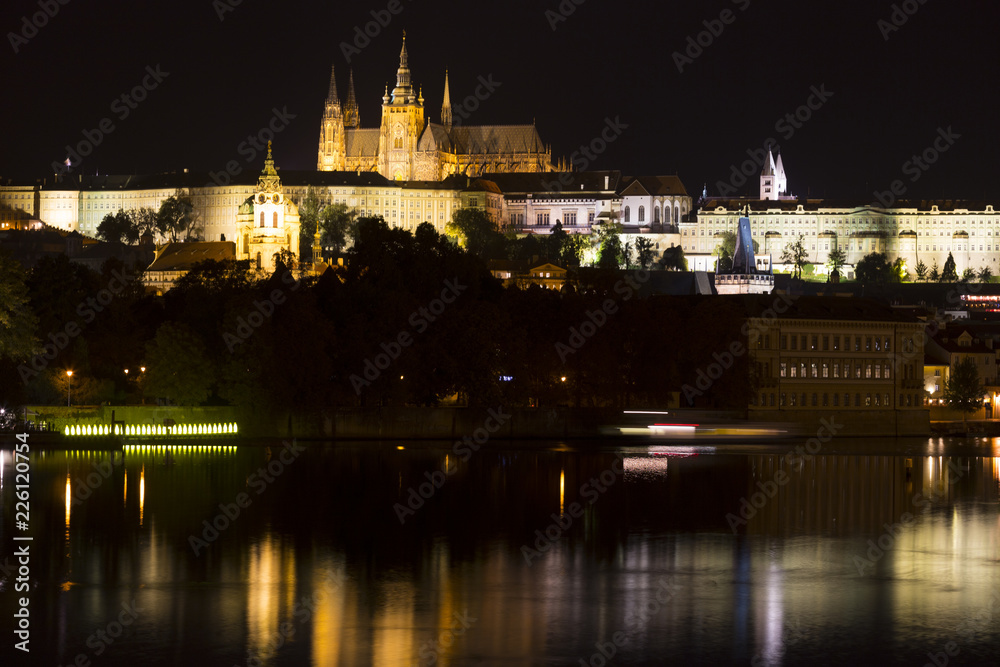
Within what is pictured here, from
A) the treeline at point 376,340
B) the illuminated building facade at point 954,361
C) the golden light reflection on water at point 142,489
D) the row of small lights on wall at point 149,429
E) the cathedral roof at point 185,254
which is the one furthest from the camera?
the cathedral roof at point 185,254

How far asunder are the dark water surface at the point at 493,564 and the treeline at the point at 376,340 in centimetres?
1132

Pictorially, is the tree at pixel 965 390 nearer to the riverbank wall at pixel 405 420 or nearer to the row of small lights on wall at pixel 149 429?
the riverbank wall at pixel 405 420

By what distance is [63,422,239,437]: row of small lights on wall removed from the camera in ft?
208

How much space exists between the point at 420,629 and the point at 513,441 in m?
43.0

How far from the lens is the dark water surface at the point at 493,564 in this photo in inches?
1077

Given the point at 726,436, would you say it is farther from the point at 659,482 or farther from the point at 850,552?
the point at 850,552

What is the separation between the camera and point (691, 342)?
78.7m

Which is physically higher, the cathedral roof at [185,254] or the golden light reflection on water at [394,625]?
the cathedral roof at [185,254]

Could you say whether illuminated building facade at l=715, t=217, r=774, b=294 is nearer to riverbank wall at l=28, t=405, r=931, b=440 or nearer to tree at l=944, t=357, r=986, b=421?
tree at l=944, t=357, r=986, b=421

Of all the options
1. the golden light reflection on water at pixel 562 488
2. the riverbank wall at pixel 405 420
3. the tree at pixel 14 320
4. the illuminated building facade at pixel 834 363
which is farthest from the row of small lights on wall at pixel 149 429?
the illuminated building facade at pixel 834 363

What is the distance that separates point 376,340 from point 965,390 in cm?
4217

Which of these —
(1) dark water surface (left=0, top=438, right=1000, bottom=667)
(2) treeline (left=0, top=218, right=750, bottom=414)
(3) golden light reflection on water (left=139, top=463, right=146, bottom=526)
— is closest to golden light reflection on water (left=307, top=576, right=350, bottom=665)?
(1) dark water surface (left=0, top=438, right=1000, bottom=667)

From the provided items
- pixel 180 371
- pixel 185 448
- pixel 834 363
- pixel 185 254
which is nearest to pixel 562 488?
pixel 185 448

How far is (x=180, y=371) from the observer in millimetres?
69062
